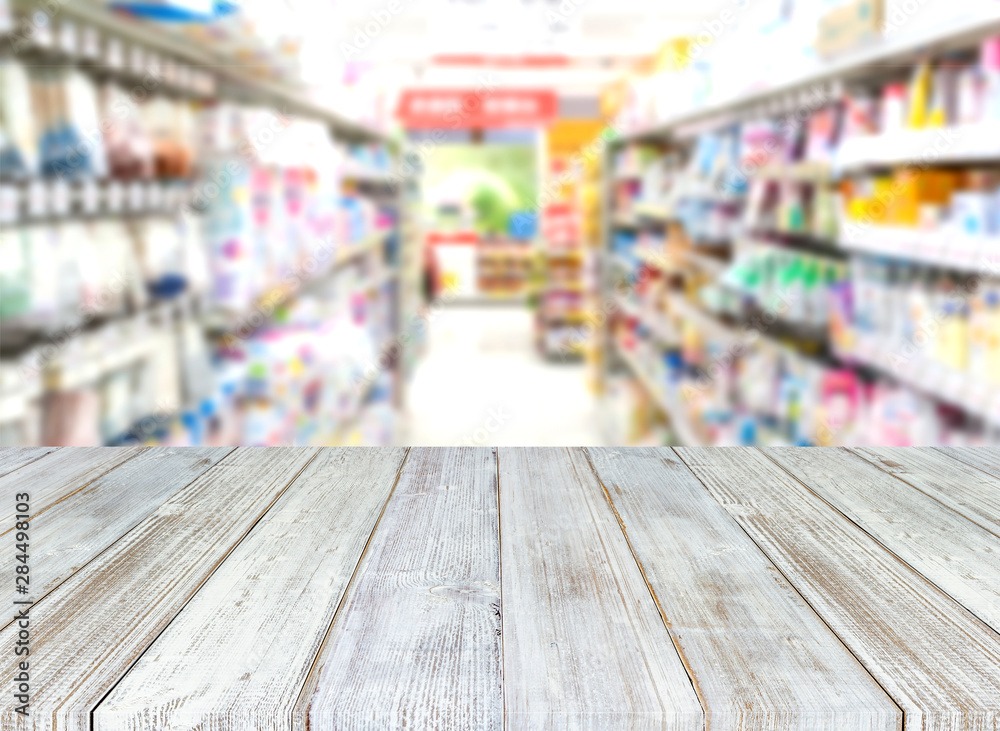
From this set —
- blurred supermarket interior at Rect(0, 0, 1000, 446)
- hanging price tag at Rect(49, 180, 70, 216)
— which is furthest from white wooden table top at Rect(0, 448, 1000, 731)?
blurred supermarket interior at Rect(0, 0, 1000, 446)

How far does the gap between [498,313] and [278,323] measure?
8350mm

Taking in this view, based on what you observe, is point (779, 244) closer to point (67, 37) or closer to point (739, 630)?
point (67, 37)

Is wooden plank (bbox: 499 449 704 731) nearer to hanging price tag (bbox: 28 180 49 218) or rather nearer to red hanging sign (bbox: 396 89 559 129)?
hanging price tag (bbox: 28 180 49 218)

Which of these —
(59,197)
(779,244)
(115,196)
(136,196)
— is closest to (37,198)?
(59,197)

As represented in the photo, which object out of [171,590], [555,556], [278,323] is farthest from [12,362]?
[278,323]

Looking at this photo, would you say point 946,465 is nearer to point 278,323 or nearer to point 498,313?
point 278,323

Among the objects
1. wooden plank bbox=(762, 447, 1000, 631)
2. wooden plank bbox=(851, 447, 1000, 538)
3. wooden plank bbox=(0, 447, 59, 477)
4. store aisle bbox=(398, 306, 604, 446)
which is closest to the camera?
wooden plank bbox=(762, 447, 1000, 631)

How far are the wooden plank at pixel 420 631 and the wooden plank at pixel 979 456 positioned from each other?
2.26ft

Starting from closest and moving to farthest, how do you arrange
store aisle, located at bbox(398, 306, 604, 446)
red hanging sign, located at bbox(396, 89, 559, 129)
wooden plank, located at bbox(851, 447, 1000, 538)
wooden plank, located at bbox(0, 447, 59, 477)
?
wooden plank, located at bbox(851, 447, 1000, 538), wooden plank, located at bbox(0, 447, 59, 477), store aisle, located at bbox(398, 306, 604, 446), red hanging sign, located at bbox(396, 89, 559, 129)

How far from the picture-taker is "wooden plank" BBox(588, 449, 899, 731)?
657 mm

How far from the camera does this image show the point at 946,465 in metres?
1.34

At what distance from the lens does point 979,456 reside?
4.58ft

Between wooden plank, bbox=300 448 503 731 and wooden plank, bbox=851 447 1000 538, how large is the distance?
1.76 feet

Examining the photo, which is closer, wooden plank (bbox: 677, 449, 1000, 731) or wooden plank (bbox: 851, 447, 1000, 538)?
wooden plank (bbox: 677, 449, 1000, 731)
